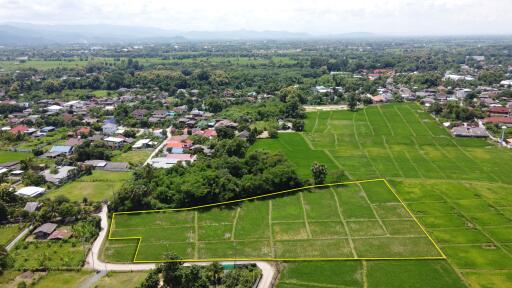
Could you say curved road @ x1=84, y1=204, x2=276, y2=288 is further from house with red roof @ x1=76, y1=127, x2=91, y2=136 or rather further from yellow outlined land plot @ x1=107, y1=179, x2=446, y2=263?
house with red roof @ x1=76, y1=127, x2=91, y2=136

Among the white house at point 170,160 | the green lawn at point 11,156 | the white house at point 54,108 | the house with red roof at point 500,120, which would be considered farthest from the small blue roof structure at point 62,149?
the house with red roof at point 500,120

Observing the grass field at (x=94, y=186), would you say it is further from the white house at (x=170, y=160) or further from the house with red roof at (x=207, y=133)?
the house with red roof at (x=207, y=133)

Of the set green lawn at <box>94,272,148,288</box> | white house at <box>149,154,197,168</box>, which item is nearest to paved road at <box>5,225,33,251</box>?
green lawn at <box>94,272,148,288</box>

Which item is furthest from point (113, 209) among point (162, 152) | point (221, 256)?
point (162, 152)

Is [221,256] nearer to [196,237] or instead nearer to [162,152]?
[196,237]

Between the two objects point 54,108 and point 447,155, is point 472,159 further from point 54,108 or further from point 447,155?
point 54,108

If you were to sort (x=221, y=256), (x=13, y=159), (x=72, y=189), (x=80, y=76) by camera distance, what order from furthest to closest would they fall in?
(x=80, y=76) → (x=13, y=159) → (x=72, y=189) → (x=221, y=256)
